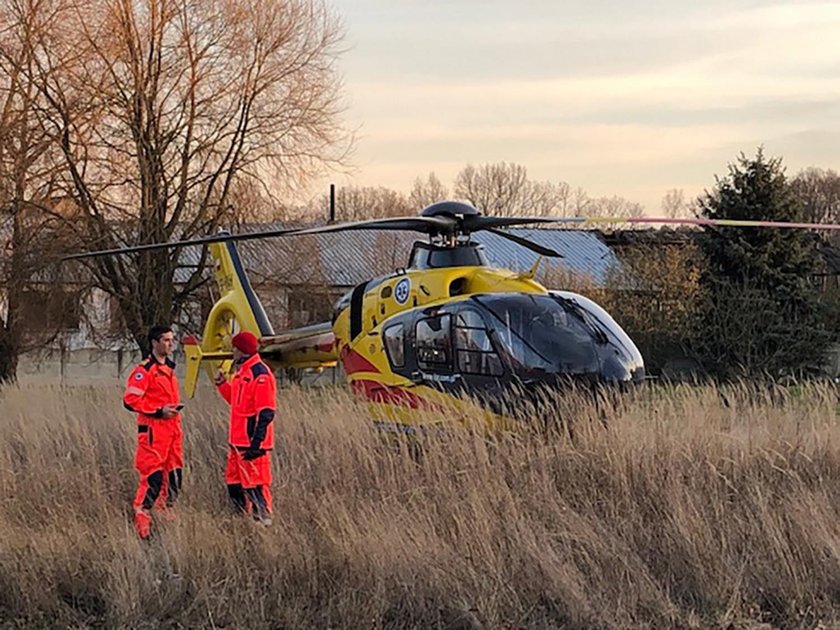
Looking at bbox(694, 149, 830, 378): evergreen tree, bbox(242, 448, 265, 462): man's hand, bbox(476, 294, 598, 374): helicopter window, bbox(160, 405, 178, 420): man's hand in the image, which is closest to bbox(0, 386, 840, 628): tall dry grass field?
bbox(242, 448, 265, 462): man's hand

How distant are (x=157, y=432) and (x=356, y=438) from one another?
235cm

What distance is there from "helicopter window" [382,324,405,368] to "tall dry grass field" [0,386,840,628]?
3.33ft

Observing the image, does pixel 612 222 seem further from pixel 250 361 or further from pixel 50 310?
pixel 50 310

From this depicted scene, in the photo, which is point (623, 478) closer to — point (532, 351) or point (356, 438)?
point (532, 351)

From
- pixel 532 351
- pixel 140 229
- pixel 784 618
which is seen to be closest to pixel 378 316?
pixel 532 351

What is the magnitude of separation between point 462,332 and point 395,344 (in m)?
1.09

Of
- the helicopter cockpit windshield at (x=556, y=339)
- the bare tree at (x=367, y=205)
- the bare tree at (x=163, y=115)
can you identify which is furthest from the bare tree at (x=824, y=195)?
the helicopter cockpit windshield at (x=556, y=339)

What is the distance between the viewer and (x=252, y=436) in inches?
299

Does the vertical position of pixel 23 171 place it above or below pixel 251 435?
above

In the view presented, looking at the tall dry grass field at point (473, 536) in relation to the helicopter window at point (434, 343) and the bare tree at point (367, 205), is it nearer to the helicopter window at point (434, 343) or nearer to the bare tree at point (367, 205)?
the helicopter window at point (434, 343)

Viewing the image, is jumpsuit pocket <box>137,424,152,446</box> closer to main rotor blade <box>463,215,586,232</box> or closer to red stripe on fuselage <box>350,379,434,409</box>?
red stripe on fuselage <box>350,379,434,409</box>

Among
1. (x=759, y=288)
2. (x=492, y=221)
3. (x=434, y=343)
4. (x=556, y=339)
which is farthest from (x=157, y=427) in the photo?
(x=759, y=288)

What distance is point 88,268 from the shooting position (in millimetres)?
21844

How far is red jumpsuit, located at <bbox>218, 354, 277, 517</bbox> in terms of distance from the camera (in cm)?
756
